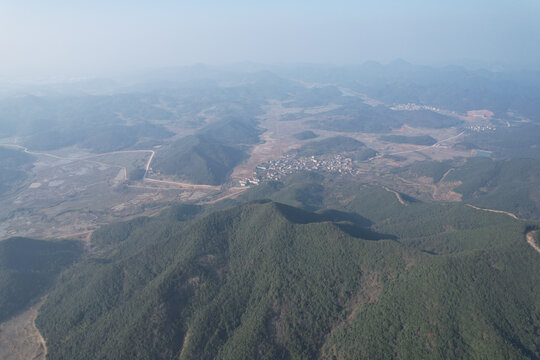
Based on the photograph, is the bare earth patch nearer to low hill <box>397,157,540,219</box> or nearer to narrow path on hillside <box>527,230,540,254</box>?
narrow path on hillside <box>527,230,540,254</box>

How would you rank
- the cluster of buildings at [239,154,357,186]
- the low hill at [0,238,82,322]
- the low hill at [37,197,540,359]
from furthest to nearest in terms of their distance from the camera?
1. the cluster of buildings at [239,154,357,186]
2. the low hill at [0,238,82,322]
3. the low hill at [37,197,540,359]

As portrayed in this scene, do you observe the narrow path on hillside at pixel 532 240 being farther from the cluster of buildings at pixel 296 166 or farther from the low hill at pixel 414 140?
the low hill at pixel 414 140

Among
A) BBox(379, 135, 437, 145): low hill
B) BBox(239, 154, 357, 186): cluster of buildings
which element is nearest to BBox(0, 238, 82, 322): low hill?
BBox(239, 154, 357, 186): cluster of buildings

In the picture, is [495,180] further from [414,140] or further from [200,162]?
[200,162]

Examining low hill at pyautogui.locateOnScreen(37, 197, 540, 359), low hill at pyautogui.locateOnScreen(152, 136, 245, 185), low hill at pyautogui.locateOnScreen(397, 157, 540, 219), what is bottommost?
low hill at pyautogui.locateOnScreen(152, 136, 245, 185)

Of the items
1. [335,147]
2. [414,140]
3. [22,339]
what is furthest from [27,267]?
[414,140]

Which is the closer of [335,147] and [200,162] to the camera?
[200,162]

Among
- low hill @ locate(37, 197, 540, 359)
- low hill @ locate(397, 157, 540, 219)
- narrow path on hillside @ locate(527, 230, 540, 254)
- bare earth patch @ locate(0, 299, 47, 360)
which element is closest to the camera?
low hill @ locate(37, 197, 540, 359)
